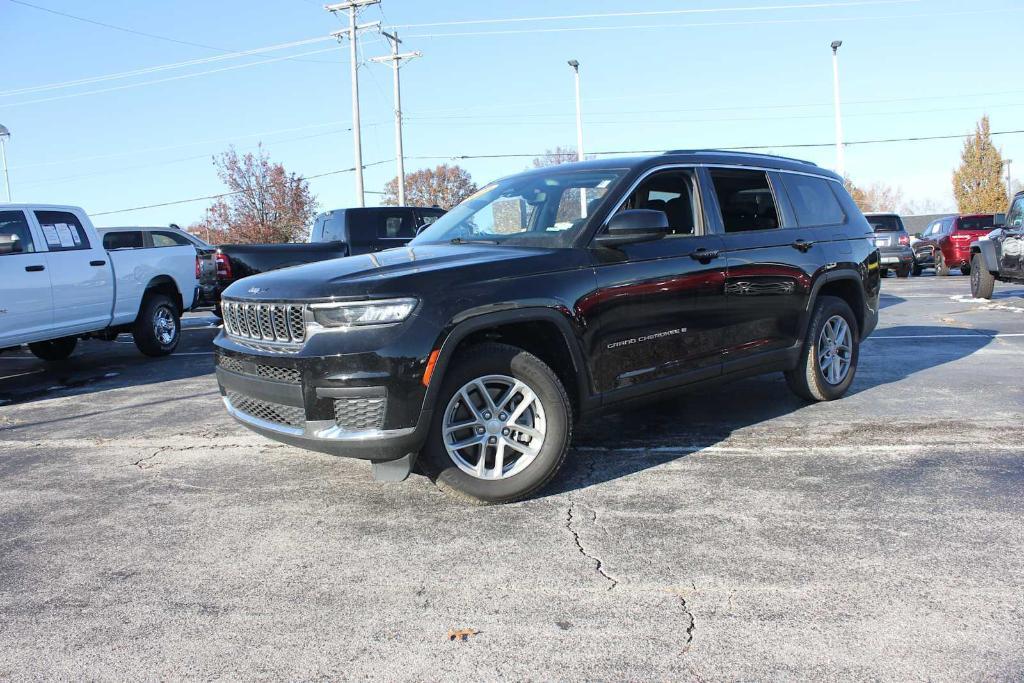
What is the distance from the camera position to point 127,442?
20.4 feet

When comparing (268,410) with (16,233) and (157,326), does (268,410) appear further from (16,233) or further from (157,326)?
(157,326)

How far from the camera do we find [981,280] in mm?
15133

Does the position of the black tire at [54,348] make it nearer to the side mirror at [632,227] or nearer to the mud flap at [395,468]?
the mud flap at [395,468]

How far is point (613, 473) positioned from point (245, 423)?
207cm

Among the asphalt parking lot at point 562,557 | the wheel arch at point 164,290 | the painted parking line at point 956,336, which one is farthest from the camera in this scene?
the wheel arch at point 164,290

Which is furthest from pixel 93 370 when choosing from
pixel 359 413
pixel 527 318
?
pixel 527 318

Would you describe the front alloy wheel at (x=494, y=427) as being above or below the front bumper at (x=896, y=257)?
below

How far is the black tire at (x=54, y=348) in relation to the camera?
11.1m

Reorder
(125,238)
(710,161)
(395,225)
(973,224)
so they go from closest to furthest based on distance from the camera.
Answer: (710,161) → (395,225) → (125,238) → (973,224)

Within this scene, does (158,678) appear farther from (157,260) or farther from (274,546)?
(157,260)

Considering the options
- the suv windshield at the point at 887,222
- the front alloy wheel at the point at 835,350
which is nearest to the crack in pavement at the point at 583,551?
the front alloy wheel at the point at 835,350

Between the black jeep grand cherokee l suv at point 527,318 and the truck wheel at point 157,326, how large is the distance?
6.76 metres

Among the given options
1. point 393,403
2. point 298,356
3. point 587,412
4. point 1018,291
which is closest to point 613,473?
point 587,412

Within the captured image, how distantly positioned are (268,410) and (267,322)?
0.45 metres
